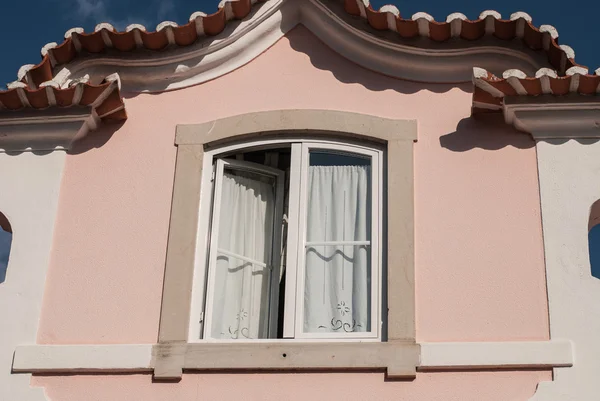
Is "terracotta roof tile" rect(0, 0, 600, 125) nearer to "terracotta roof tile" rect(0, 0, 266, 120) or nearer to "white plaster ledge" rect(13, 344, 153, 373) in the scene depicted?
"terracotta roof tile" rect(0, 0, 266, 120)

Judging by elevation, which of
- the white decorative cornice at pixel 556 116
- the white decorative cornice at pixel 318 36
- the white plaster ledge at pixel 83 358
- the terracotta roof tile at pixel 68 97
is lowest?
the white plaster ledge at pixel 83 358

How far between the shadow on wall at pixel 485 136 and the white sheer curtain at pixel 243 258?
143 centimetres

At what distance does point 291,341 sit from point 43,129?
268 cm

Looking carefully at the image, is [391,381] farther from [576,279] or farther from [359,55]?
[359,55]

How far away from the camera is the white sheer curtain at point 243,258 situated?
8.25 meters

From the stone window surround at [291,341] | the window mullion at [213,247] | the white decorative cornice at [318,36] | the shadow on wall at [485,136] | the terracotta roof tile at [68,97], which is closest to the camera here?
the stone window surround at [291,341]

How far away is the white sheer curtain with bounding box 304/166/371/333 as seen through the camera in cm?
806

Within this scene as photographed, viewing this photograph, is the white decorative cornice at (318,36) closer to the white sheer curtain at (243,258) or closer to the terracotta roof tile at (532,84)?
the terracotta roof tile at (532,84)

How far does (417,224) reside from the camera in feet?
26.8

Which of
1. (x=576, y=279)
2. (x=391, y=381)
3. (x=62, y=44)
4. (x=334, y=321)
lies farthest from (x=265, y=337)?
(x=62, y=44)

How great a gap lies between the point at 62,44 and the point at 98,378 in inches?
109

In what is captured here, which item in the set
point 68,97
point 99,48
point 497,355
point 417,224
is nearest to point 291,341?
point 417,224

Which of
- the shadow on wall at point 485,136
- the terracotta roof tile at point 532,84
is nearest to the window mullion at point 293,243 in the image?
the shadow on wall at point 485,136

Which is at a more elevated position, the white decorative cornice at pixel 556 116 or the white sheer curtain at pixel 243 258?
the white decorative cornice at pixel 556 116
